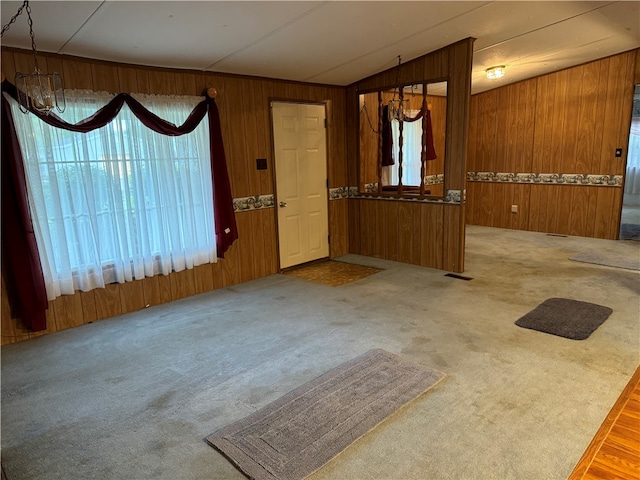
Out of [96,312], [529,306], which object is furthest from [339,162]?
[96,312]

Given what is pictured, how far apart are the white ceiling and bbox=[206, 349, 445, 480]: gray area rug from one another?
2556mm

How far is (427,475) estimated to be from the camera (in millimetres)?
1909

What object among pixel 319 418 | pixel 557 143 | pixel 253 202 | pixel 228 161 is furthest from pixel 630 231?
pixel 319 418

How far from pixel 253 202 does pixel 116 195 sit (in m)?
1.54

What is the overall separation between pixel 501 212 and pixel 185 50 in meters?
6.10

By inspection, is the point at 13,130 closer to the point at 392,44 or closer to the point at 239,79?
the point at 239,79

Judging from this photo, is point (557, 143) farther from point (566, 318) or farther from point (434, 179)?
point (566, 318)

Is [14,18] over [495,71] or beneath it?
beneath

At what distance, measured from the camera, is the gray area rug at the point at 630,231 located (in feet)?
20.4

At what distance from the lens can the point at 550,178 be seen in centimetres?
697

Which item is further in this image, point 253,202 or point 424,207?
point 424,207

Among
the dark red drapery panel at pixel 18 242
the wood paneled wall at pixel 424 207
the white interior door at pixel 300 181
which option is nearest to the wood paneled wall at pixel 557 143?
the wood paneled wall at pixel 424 207

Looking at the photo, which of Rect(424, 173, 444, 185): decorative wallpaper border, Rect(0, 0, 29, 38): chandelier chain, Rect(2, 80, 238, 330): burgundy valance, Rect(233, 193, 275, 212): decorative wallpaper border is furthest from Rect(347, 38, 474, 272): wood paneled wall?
Rect(0, 0, 29, 38): chandelier chain

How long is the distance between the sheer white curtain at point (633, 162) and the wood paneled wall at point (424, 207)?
3.14 m
